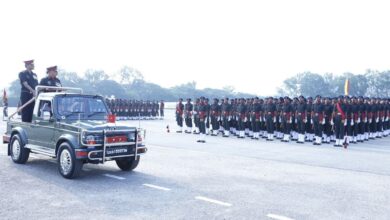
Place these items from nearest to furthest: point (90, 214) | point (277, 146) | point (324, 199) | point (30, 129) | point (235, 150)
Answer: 1. point (90, 214)
2. point (324, 199)
3. point (30, 129)
4. point (235, 150)
5. point (277, 146)

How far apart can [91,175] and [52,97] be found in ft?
7.00

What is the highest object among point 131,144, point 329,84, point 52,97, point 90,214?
point 329,84

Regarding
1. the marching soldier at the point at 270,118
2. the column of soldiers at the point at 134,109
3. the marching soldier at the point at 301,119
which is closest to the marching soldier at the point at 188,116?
the marching soldier at the point at 270,118

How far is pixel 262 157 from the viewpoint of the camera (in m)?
12.1

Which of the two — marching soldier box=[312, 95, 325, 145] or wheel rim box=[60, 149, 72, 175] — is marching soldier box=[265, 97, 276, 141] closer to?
marching soldier box=[312, 95, 325, 145]

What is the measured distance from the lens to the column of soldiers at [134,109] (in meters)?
33.2

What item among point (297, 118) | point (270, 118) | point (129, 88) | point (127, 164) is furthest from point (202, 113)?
point (129, 88)

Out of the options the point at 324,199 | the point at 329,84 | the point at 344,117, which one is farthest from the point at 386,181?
the point at 329,84

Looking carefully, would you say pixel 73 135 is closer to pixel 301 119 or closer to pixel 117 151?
pixel 117 151

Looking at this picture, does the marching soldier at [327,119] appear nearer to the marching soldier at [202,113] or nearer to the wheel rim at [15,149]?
the marching soldier at [202,113]

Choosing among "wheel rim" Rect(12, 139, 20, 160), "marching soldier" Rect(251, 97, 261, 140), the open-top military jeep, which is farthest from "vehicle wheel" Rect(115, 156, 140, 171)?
"marching soldier" Rect(251, 97, 261, 140)

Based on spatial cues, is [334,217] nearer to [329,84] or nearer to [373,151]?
[373,151]

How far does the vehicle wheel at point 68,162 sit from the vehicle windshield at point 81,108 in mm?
895

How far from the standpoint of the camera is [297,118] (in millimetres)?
17156
